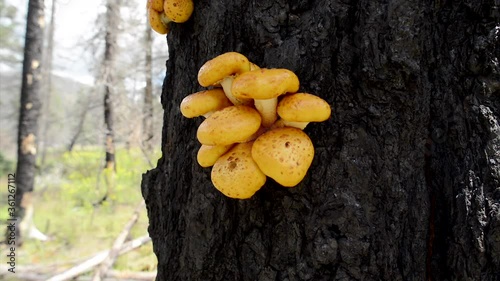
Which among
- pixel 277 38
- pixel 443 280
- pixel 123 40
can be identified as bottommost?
pixel 443 280

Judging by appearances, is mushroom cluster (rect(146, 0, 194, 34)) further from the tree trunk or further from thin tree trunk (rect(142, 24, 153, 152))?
thin tree trunk (rect(142, 24, 153, 152))

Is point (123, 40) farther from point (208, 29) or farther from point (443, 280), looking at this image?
point (443, 280)

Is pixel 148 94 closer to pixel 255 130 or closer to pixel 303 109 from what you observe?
pixel 255 130

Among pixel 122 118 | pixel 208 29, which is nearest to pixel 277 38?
pixel 208 29

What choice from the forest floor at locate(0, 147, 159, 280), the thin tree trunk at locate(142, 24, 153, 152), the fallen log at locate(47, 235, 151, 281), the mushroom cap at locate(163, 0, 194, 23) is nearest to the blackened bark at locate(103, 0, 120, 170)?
the forest floor at locate(0, 147, 159, 280)

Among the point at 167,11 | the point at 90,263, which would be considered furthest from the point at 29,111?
the point at 167,11
